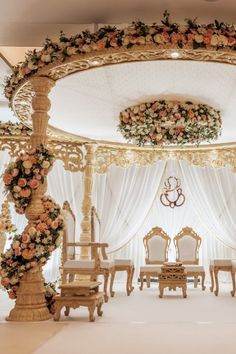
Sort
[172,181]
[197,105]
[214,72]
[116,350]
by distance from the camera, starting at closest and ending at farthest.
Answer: [116,350], [214,72], [197,105], [172,181]

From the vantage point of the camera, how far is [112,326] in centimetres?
443

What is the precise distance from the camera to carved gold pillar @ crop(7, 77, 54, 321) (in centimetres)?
463

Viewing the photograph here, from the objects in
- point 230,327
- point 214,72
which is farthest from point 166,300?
point 214,72

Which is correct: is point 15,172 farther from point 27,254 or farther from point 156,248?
point 156,248

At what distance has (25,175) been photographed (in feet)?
15.4

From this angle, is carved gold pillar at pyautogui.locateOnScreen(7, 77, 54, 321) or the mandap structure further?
carved gold pillar at pyautogui.locateOnScreen(7, 77, 54, 321)

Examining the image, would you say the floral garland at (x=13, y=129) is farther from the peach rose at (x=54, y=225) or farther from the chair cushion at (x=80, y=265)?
the peach rose at (x=54, y=225)

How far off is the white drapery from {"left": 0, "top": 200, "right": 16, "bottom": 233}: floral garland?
0.63 meters

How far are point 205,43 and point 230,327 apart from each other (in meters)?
2.98

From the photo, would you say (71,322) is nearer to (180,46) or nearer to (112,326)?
(112,326)

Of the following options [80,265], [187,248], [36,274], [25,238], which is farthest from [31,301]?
[187,248]

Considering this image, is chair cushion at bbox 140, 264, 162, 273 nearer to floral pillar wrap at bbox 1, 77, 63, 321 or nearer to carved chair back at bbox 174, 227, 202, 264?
carved chair back at bbox 174, 227, 202, 264

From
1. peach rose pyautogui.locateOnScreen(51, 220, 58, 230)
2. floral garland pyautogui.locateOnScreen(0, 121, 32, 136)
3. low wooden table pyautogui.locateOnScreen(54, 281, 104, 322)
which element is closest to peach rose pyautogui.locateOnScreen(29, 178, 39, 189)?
peach rose pyautogui.locateOnScreen(51, 220, 58, 230)

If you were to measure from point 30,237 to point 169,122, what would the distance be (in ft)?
9.88
